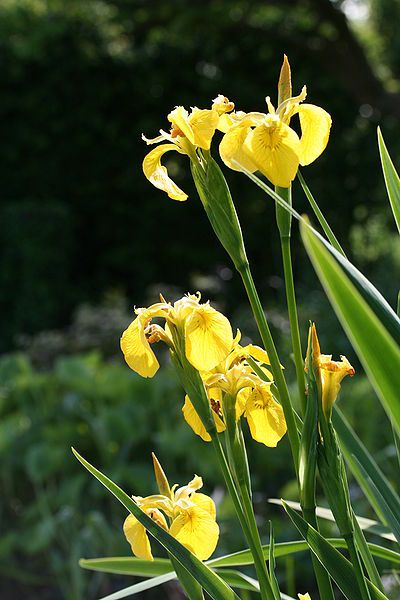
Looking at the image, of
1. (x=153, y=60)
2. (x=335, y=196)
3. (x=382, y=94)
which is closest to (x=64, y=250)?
(x=153, y=60)

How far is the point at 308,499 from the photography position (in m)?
0.78

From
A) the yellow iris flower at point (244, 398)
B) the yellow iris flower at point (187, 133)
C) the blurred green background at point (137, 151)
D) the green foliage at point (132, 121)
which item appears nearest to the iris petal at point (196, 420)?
the yellow iris flower at point (244, 398)

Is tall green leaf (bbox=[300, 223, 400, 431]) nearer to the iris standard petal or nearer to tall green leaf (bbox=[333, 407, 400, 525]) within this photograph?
the iris standard petal

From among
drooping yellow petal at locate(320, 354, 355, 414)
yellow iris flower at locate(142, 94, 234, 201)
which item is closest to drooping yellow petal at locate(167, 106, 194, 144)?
yellow iris flower at locate(142, 94, 234, 201)

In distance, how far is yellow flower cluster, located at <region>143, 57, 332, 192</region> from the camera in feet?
2.49

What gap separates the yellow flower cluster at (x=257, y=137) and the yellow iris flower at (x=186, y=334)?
10 cm

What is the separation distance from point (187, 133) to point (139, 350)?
198mm

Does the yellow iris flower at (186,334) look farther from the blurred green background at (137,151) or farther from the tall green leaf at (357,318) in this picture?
the blurred green background at (137,151)

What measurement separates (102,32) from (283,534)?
614 cm

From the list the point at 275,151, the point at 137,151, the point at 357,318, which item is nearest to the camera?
the point at 357,318

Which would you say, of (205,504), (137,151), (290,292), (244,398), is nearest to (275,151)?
(290,292)

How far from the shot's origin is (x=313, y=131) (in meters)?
0.81

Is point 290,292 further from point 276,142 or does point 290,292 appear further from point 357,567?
point 357,567

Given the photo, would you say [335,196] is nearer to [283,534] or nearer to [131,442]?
[131,442]
